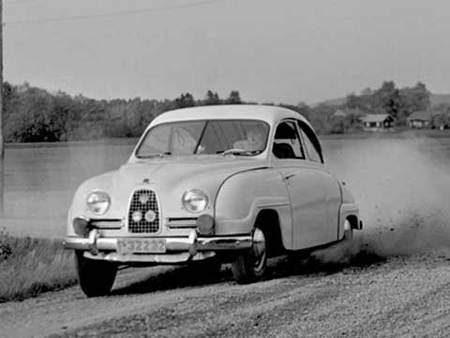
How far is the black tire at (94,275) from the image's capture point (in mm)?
10992

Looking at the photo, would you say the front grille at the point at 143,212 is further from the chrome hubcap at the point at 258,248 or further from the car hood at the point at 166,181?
the chrome hubcap at the point at 258,248

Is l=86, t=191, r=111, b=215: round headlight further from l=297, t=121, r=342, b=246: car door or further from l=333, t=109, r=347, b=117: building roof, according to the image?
l=333, t=109, r=347, b=117: building roof

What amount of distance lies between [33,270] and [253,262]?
3.23m

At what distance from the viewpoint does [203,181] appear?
10.7 m

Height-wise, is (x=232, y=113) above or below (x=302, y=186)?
above

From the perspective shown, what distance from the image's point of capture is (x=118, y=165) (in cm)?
3566

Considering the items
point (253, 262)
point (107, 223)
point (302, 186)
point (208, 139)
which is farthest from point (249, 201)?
point (208, 139)

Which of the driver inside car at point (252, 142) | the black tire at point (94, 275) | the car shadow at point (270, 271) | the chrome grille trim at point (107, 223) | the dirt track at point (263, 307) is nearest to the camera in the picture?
the dirt track at point (263, 307)

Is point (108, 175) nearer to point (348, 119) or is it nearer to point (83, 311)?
point (83, 311)

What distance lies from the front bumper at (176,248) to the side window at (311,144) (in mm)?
2524

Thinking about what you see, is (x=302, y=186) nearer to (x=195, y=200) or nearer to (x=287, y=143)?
(x=287, y=143)

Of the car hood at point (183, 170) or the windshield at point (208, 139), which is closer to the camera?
the car hood at point (183, 170)

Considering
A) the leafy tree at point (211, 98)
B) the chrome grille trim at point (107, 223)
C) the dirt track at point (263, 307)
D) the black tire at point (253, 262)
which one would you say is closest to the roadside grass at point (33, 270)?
the dirt track at point (263, 307)

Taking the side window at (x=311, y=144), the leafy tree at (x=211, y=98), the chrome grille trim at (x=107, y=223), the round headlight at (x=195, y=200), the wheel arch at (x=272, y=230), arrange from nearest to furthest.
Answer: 1. the round headlight at (x=195, y=200)
2. the chrome grille trim at (x=107, y=223)
3. the wheel arch at (x=272, y=230)
4. the side window at (x=311, y=144)
5. the leafy tree at (x=211, y=98)
